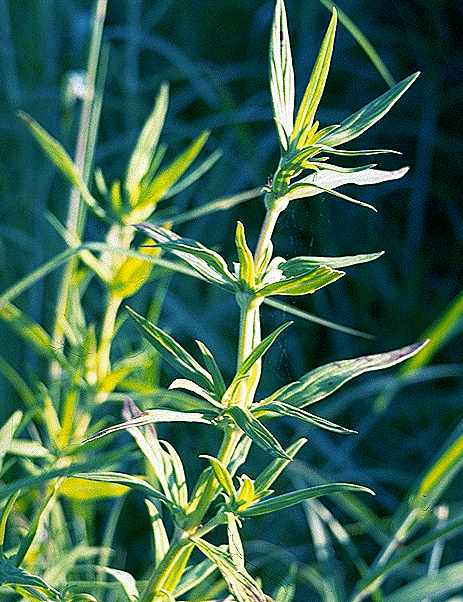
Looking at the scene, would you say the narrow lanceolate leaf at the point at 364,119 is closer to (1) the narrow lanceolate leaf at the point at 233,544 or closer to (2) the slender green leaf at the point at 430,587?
(1) the narrow lanceolate leaf at the point at 233,544

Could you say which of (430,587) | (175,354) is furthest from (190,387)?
(430,587)

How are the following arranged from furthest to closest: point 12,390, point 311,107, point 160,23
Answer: point 160,23 → point 12,390 → point 311,107

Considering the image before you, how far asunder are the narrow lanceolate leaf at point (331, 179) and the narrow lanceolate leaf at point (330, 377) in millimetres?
79

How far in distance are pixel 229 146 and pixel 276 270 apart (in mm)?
1040

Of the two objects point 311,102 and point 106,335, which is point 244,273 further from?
point 106,335

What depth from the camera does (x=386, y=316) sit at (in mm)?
1368

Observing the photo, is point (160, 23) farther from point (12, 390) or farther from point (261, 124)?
point (12, 390)

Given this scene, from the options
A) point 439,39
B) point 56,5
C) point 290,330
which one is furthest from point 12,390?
point 439,39

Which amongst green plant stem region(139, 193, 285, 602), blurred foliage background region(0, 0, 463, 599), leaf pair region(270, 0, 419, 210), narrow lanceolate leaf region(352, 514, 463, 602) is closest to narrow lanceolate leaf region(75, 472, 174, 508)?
green plant stem region(139, 193, 285, 602)

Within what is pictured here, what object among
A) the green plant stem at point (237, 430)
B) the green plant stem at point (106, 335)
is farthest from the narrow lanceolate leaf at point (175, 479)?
the green plant stem at point (106, 335)

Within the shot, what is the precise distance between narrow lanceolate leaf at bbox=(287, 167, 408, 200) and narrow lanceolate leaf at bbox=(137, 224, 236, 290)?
43 millimetres

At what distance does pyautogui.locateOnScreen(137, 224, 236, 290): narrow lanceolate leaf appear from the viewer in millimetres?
401

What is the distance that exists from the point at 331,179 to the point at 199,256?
0.23 feet

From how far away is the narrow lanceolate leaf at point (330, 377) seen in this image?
0.42 m
